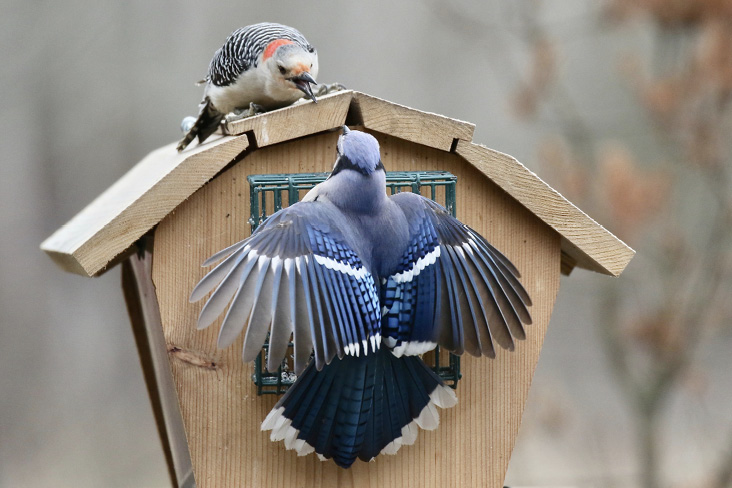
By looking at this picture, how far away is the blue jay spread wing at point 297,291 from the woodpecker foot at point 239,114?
1.76 feet

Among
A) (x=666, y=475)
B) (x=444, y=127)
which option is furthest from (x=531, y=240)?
(x=666, y=475)

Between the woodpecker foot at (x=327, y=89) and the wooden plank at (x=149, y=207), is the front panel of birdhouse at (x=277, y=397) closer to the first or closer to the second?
the wooden plank at (x=149, y=207)

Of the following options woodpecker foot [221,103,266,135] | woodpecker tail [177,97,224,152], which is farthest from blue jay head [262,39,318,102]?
woodpecker tail [177,97,224,152]

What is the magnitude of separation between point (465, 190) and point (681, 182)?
3.69 meters

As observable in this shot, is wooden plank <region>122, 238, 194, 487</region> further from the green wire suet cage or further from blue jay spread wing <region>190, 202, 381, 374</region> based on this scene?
blue jay spread wing <region>190, 202, 381, 374</region>

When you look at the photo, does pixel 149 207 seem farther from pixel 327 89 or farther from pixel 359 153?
pixel 327 89

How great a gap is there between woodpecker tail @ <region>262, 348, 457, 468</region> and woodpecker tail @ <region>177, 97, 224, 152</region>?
1.30 meters

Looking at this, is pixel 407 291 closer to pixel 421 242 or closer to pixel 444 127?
pixel 421 242

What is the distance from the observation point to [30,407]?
22.3 ft

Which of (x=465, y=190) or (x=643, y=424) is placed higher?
(x=465, y=190)

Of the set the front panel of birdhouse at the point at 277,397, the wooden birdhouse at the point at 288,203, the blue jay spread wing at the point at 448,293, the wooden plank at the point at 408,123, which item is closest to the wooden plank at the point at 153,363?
the wooden birdhouse at the point at 288,203

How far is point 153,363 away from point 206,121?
3.68 ft

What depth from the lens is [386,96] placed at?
7320 mm

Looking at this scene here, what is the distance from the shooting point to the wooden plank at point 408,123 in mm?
2971
